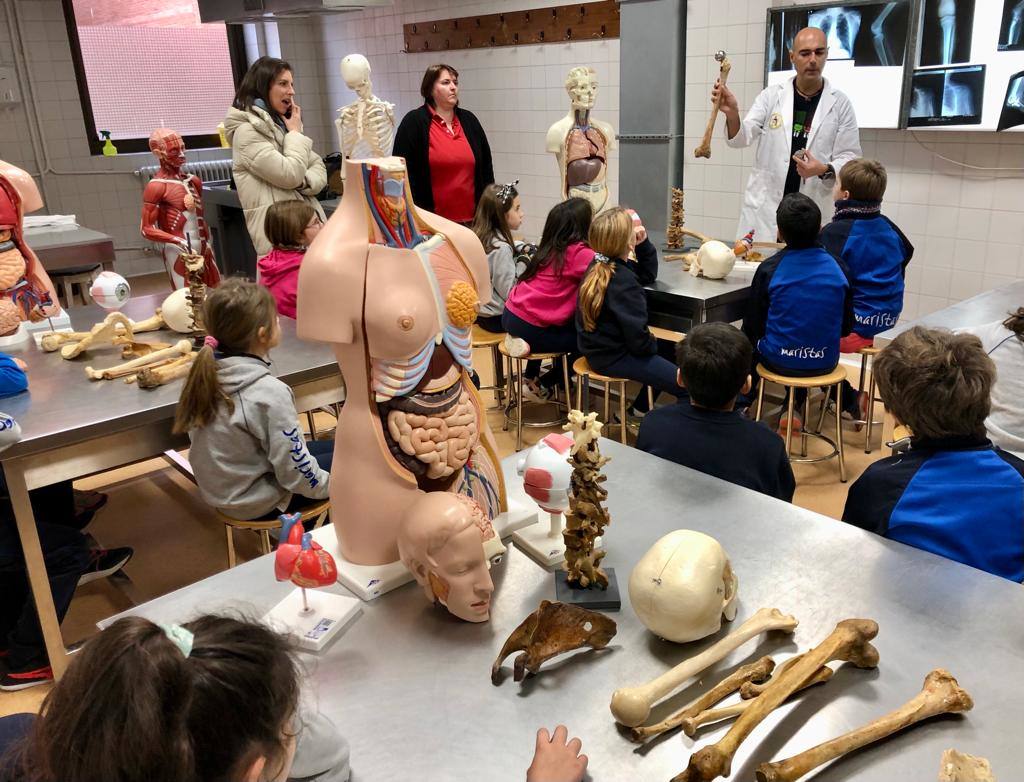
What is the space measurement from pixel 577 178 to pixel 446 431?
2719 millimetres

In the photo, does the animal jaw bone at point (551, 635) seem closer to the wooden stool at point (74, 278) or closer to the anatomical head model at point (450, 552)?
the anatomical head model at point (450, 552)

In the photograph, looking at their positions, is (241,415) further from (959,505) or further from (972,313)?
(972,313)

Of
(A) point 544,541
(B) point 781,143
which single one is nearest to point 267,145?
(B) point 781,143

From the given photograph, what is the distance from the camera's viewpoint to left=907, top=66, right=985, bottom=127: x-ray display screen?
3.90m

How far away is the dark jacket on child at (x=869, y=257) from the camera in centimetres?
344

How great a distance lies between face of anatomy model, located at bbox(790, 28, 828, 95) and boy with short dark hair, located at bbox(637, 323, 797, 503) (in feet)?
7.66

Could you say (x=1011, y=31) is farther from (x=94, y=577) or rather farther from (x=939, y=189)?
(x=94, y=577)

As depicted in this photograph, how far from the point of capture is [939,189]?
4.23m

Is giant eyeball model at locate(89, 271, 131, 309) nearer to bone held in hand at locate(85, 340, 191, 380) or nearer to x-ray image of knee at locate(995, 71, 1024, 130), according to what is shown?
bone held in hand at locate(85, 340, 191, 380)

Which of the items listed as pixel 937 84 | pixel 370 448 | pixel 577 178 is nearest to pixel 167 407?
pixel 370 448

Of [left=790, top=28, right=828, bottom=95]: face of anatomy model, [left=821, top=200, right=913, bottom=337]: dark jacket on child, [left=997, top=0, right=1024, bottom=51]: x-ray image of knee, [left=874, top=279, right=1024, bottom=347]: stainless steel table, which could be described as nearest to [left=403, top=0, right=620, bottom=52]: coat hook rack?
[left=790, top=28, right=828, bottom=95]: face of anatomy model

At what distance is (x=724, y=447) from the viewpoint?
207 cm

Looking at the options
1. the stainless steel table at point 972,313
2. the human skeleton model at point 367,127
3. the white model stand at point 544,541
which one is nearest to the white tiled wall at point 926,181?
the stainless steel table at point 972,313

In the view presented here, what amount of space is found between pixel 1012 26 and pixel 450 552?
3.82 metres
